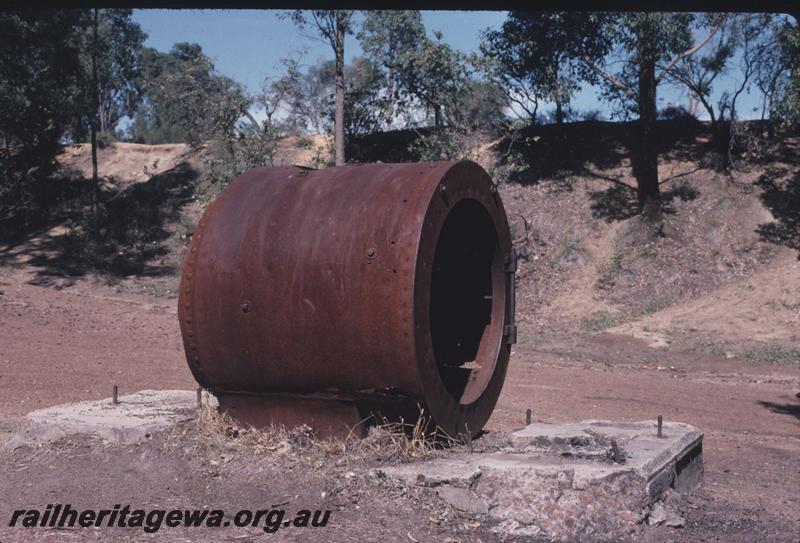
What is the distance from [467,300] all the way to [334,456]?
7.44 feet

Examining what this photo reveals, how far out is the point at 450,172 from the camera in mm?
6047

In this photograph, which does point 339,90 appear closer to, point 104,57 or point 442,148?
point 442,148

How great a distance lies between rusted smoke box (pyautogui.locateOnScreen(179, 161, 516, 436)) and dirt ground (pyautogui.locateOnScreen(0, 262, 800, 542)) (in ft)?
1.57

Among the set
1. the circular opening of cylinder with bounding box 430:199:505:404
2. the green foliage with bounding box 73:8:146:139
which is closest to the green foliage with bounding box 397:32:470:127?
the green foliage with bounding box 73:8:146:139

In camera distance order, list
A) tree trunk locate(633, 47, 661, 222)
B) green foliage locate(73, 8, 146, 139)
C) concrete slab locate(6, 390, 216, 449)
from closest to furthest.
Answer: concrete slab locate(6, 390, 216, 449) < tree trunk locate(633, 47, 661, 222) < green foliage locate(73, 8, 146, 139)

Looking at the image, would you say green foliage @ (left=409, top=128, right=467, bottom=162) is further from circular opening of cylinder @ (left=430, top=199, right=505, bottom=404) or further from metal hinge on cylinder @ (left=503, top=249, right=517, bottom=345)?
metal hinge on cylinder @ (left=503, top=249, right=517, bottom=345)

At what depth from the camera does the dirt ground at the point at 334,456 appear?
5.26m

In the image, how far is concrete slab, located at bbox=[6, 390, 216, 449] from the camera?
6.55 metres

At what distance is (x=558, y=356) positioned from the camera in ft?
51.1

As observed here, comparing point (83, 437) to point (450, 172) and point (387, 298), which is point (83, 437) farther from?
point (450, 172)

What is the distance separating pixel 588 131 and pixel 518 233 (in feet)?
25.1

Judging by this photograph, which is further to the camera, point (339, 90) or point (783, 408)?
point (339, 90)

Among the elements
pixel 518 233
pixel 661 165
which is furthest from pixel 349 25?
pixel 661 165

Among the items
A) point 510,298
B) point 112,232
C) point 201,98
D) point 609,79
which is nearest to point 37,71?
point 201,98
